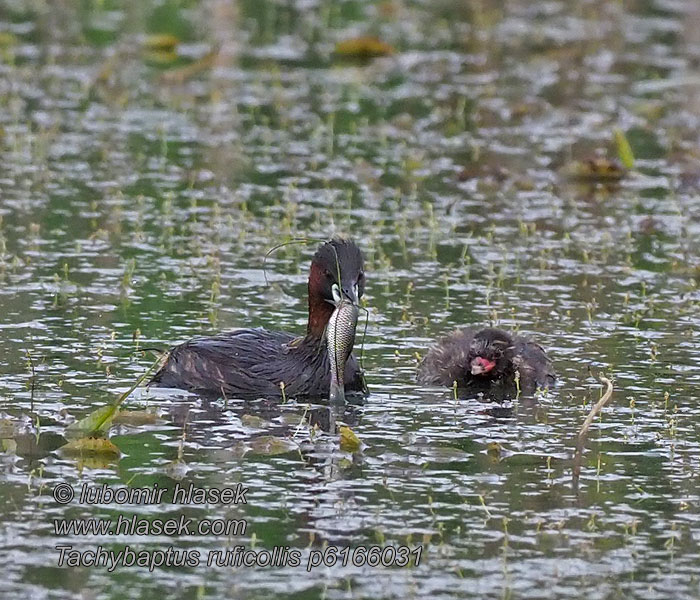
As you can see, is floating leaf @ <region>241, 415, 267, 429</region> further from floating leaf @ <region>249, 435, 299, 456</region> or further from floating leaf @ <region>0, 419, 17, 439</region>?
floating leaf @ <region>0, 419, 17, 439</region>

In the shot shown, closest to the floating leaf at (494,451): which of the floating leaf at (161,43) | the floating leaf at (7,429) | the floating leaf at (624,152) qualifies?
the floating leaf at (7,429)

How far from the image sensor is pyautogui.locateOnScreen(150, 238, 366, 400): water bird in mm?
10461

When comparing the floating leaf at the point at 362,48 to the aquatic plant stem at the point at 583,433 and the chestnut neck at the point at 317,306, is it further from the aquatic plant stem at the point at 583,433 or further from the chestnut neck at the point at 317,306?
the aquatic plant stem at the point at 583,433

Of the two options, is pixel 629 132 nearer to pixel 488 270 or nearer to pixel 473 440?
pixel 488 270

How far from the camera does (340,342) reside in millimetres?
10422

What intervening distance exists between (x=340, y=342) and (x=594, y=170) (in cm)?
706

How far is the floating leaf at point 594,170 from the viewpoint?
16922 mm

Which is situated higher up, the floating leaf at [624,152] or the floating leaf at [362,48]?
the floating leaf at [362,48]

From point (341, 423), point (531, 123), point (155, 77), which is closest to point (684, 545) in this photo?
point (341, 423)

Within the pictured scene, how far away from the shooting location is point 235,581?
747 centimetres

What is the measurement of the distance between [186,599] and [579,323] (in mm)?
5641

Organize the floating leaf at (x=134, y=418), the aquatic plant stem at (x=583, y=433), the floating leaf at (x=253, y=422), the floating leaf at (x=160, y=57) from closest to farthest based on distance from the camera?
the aquatic plant stem at (x=583, y=433) < the floating leaf at (x=134, y=418) < the floating leaf at (x=253, y=422) < the floating leaf at (x=160, y=57)

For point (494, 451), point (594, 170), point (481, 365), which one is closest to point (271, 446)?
point (494, 451)

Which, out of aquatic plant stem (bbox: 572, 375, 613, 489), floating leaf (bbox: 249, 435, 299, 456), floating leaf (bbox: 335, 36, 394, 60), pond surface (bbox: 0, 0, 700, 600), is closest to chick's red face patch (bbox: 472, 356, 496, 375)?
pond surface (bbox: 0, 0, 700, 600)
